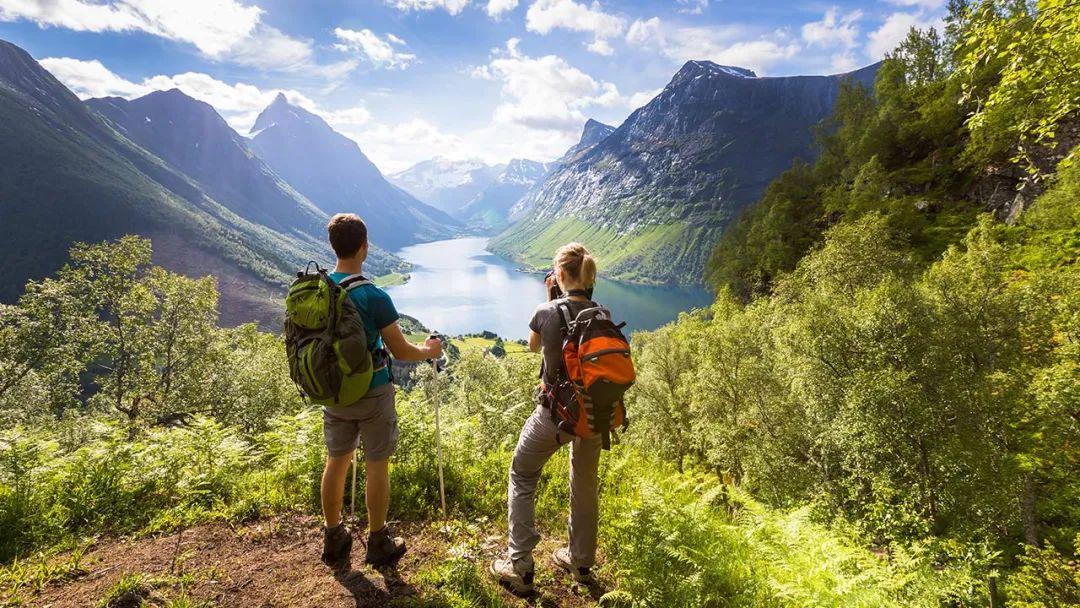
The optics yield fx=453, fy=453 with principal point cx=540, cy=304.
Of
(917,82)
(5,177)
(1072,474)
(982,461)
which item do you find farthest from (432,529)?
(5,177)

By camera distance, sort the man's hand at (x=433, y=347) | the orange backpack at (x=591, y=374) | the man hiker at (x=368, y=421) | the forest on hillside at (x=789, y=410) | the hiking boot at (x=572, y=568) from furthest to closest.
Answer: the forest on hillside at (x=789, y=410)
the man's hand at (x=433, y=347)
the hiking boot at (x=572, y=568)
the man hiker at (x=368, y=421)
the orange backpack at (x=591, y=374)

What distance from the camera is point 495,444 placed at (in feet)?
25.2

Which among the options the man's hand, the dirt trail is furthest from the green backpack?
the dirt trail

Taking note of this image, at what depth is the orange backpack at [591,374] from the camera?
12.4 ft

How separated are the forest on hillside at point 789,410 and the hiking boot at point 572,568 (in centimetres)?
20

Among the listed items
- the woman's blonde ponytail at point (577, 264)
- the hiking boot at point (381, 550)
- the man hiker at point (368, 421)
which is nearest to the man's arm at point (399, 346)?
the man hiker at point (368, 421)

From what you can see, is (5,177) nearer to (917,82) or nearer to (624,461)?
(624,461)

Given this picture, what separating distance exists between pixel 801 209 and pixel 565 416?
66.7 meters

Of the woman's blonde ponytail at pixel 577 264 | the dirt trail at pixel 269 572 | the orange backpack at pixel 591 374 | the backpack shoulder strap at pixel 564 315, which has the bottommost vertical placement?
the dirt trail at pixel 269 572

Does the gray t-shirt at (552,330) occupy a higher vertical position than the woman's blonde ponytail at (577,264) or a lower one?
lower

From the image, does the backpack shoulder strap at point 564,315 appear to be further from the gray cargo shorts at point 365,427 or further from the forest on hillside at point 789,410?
the forest on hillside at point 789,410

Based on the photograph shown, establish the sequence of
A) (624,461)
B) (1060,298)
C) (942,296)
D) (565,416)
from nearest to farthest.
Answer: (565,416)
(624,461)
(1060,298)
(942,296)

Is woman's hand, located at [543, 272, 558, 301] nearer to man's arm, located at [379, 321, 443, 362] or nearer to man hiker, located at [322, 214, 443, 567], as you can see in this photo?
man's arm, located at [379, 321, 443, 362]

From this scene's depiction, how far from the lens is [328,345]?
3.84 metres
